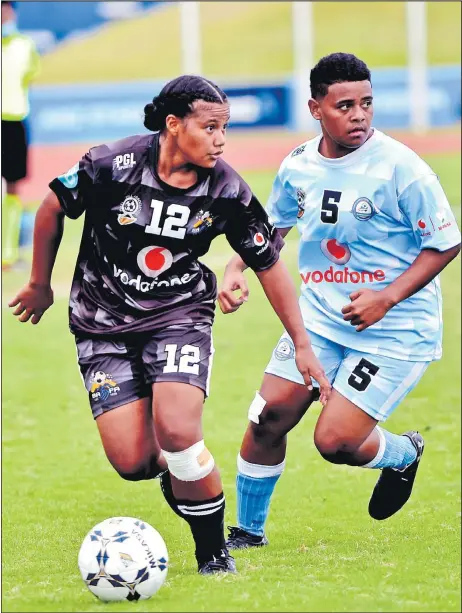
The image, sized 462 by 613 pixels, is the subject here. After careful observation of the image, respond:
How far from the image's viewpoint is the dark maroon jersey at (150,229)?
18.5 ft

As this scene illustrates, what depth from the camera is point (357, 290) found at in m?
6.30

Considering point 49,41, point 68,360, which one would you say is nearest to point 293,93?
point 49,41

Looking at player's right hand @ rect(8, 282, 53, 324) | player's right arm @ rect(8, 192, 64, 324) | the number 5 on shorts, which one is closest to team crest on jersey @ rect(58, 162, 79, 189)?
player's right arm @ rect(8, 192, 64, 324)

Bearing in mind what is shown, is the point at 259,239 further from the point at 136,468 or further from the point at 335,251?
the point at 136,468

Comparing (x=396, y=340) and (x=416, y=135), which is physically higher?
(x=396, y=340)

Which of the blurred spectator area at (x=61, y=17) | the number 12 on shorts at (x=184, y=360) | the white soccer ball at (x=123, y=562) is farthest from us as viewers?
the blurred spectator area at (x=61, y=17)

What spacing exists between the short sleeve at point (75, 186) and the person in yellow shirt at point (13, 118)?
992 cm

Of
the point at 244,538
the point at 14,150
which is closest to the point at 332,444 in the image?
the point at 244,538

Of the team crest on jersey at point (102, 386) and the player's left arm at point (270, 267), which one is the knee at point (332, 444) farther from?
the team crest on jersey at point (102, 386)

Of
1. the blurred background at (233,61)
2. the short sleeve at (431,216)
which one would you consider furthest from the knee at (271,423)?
the blurred background at (233,61)

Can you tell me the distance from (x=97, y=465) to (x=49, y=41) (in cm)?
3195

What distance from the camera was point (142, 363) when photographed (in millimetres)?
5809

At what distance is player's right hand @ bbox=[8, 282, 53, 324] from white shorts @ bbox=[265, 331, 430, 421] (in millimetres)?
1151

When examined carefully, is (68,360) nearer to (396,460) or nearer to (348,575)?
(396,460)
